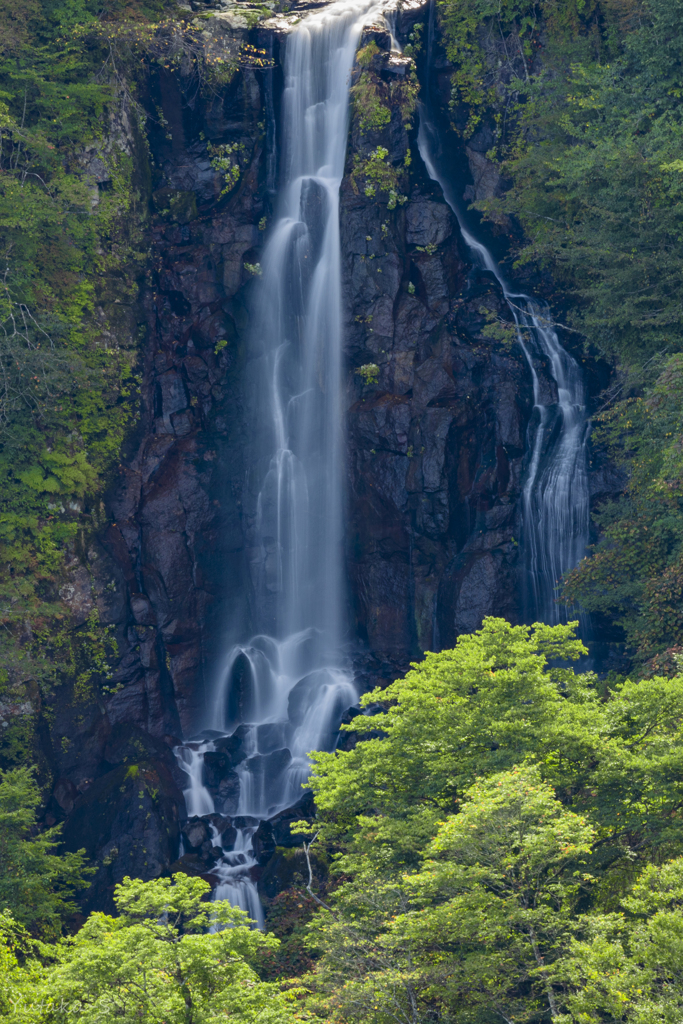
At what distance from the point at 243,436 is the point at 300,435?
171cm

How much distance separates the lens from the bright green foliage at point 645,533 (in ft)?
62.5

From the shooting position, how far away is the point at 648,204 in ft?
69.6

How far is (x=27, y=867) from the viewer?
1777cm

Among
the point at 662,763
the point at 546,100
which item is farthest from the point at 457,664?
the point at 546,100

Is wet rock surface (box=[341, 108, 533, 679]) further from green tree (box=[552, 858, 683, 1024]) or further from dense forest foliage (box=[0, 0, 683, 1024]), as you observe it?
green tree (box=[552, 858, 683, 1024])

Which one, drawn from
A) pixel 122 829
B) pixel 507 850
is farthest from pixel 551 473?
pixel 507 850

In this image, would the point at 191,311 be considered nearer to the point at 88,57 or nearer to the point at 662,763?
the point at 88,57

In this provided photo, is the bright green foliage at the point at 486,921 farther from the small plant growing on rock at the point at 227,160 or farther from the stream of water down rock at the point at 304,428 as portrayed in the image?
the small plant growing on rock at the point at 227,160

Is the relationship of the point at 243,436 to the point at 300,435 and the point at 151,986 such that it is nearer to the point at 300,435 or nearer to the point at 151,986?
the point at 300,435

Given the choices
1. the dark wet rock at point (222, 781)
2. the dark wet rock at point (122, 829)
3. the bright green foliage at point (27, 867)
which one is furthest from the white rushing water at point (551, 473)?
the bright green foliage at point (27, 867)

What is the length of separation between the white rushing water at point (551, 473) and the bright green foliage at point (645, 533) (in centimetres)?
84

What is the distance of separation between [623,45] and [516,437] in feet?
36.0

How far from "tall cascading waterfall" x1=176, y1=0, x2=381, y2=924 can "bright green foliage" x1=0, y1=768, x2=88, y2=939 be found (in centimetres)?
646

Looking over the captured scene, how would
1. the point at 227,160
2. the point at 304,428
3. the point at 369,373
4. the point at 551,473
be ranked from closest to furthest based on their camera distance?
the point at 551,473, the point at 369,373, the point at 227,160, the point at 304,428
